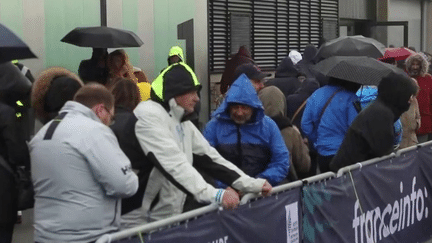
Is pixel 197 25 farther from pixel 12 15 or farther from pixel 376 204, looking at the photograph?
pixel 376 204

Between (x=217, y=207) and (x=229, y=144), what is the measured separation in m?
1.39

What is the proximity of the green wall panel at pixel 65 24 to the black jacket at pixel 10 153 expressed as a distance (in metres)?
4.62

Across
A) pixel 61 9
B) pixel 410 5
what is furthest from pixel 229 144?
pixel 410 5

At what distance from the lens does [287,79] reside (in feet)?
36.0

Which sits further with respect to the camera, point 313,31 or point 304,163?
point 313,31

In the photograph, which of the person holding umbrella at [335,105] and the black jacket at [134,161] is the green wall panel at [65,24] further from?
Result: the black jacket at [134,161]

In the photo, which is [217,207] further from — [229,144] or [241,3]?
[241,3]

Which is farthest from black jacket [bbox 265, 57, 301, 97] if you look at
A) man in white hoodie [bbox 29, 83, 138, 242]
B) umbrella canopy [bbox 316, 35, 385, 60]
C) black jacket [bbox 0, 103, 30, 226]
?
man in white hoodie [bbox 29, 83, 138, 242]

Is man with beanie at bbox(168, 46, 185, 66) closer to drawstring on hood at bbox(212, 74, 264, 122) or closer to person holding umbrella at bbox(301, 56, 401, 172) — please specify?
person holding umbrella at bbox(301, 56, 401, 172)

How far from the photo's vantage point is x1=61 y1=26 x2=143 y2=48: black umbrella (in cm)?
921

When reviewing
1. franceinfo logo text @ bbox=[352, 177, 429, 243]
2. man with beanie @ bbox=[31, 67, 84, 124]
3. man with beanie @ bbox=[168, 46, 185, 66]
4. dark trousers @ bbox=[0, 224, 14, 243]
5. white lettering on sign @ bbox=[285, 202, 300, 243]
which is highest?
man with beanie @ bbox=[168, 46, 185, 66]

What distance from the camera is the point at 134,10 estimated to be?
467 inches

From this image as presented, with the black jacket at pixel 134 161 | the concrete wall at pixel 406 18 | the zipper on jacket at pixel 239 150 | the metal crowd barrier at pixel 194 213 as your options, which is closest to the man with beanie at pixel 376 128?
the metal crowd barrier at pixel 194 213

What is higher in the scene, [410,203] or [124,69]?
[124,69]
